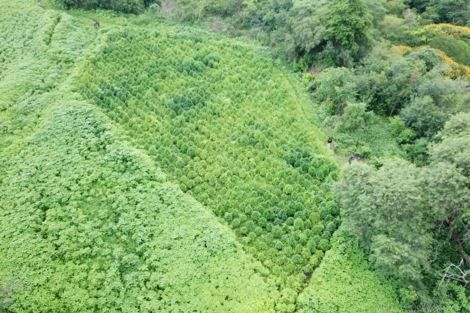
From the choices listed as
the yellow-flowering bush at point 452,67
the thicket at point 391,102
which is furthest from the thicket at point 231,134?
the yellow-flowering bush at point 452,67

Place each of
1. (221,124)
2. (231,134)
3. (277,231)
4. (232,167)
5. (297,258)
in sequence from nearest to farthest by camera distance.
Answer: (297,258) < (277,231) < (232,167) < (231,134) < (221,124)

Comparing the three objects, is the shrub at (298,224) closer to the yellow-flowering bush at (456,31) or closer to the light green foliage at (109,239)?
the light green foliage at (109,239)

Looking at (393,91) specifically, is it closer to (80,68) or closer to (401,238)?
(401,238)

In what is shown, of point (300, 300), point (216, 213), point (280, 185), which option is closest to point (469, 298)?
point (300, 300)

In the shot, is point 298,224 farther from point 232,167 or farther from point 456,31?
point 456,31

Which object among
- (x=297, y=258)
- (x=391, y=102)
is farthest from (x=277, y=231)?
(x=391, y=102)
